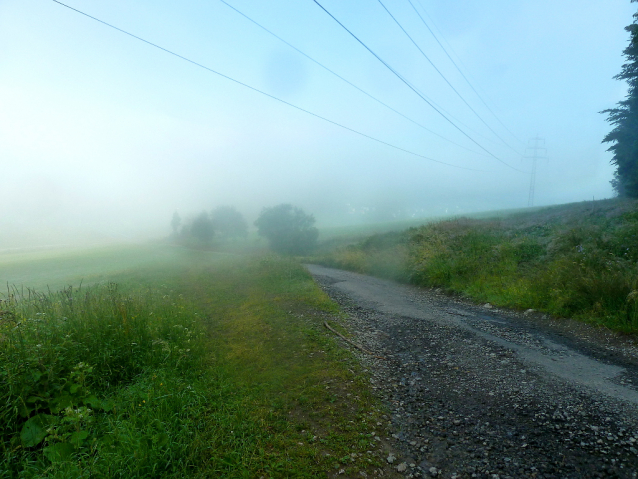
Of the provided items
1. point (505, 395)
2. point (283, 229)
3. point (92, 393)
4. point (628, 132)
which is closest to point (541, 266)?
point (505, 395)

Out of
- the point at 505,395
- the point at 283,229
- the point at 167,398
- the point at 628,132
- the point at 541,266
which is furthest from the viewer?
the point at 283,229

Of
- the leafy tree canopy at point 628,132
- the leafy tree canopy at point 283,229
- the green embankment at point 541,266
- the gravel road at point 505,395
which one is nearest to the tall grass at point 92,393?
the gravel road at point 505,395

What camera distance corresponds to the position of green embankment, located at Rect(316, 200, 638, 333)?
26.3 ft

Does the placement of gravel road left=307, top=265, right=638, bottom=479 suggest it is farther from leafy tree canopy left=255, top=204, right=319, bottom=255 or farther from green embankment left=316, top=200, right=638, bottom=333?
leafy tree canopy left=255, top=204, right=319, bottom=255

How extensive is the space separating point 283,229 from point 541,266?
98.3ft

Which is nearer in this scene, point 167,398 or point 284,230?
point 167,398

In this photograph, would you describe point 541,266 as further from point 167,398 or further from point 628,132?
point 628,132

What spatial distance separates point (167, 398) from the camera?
409cm

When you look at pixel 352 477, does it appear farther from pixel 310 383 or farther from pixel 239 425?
pixel 310 383

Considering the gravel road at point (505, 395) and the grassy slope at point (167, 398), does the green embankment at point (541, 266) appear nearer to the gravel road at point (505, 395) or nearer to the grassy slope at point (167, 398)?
the gravel road at point (505, 395)

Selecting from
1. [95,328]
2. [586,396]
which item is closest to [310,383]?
[95,328]

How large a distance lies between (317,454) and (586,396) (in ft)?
12.5

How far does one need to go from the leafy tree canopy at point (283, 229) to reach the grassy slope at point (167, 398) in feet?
103

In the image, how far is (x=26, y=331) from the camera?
450 cm
